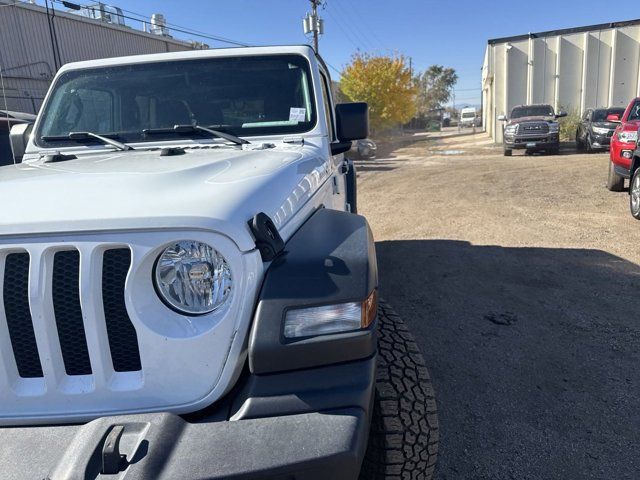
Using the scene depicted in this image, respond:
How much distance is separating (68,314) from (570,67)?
89.8ft

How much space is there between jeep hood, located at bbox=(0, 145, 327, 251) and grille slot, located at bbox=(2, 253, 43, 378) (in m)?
0.11

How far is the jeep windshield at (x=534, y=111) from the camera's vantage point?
19.5 m

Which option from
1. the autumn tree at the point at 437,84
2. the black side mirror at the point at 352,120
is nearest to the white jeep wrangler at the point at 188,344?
the black side mirror at the point at 352,120

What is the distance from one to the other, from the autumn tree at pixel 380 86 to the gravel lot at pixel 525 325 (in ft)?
80.6

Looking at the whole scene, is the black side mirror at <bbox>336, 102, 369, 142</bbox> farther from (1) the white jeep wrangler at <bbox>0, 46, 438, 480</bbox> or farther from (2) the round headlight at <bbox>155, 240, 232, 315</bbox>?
(2) the round headlight at <bbox>155, 240, 232, 315</bbox>

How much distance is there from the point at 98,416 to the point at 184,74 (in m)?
2.34

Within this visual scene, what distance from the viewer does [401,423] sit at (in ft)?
5.74

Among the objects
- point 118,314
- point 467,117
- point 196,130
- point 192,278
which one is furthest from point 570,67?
point 467,117

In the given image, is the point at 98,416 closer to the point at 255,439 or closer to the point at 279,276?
the point at 255,439

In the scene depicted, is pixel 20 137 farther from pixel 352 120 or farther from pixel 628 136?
pixel 628 136

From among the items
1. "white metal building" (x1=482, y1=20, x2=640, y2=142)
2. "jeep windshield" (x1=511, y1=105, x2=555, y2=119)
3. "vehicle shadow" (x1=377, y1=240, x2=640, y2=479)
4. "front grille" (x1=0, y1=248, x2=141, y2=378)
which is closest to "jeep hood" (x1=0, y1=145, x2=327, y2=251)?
"front grille" (x1=0, y1=248, x2=141, y2=378)

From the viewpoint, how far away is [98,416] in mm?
1534

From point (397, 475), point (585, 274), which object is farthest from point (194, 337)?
point (585, 274)

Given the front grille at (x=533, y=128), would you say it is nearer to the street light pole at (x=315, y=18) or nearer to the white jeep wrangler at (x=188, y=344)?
the street light pole at (x=315, y=18)
